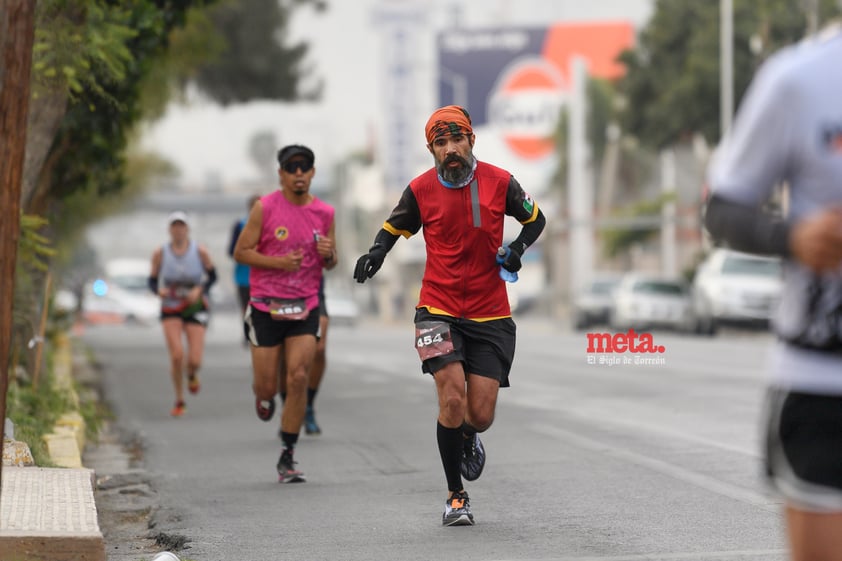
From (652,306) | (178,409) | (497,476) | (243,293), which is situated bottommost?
(652,306)

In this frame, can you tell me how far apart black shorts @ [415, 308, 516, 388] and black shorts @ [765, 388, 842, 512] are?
13.6 feet

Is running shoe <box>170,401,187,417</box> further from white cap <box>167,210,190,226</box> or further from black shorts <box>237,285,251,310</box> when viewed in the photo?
white cap <box>167,210,190,226</box>

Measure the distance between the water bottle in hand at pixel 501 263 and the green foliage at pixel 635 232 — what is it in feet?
181

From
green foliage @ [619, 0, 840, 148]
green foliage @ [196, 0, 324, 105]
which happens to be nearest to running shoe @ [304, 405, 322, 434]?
green foliage @ [196, 0, 324, 105]

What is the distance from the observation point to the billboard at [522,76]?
316 ft

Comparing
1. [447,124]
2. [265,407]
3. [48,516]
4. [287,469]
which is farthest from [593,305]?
[48,516]

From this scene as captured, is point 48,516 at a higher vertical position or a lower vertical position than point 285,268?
lower

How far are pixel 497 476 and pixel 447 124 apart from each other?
9.61 ft

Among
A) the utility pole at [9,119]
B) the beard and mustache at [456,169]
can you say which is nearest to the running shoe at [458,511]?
the beard and mustache at [456,169]

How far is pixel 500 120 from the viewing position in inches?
3839

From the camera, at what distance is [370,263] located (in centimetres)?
781

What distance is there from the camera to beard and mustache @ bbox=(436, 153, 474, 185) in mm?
7573

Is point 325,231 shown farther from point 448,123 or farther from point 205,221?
point 205,221

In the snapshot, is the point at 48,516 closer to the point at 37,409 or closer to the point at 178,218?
the point at 37,409
